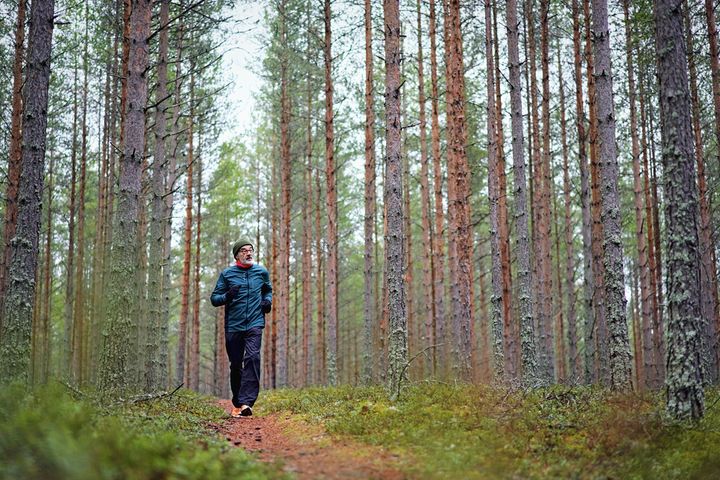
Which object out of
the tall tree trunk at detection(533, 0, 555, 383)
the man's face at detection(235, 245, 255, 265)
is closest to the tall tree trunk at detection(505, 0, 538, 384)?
the tall tree trunk at detection(533, 0, 555, 383)

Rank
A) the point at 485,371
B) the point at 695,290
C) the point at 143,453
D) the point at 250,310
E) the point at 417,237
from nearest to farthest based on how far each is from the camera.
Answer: the point at 143,453
the point at 695,290
the point at 250,310
the point at 485,371
the point at 417,237

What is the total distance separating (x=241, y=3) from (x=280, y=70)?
7932mm

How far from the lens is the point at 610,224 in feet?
27.4

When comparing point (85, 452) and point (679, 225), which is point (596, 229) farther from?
point (85, 452)

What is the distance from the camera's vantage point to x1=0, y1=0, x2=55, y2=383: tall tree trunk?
6.71 m

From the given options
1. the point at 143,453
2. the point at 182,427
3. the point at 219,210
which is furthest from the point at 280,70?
the point at 143,453

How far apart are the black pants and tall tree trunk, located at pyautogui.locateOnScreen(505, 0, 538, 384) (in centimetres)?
495

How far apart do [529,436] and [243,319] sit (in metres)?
4.61

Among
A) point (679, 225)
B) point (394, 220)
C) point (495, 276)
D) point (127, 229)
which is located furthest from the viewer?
point (495, 276)

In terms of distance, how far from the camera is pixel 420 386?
8.96 metres

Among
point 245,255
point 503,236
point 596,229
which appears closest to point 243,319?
point 245,255

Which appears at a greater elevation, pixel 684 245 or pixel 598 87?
pixel 598 87

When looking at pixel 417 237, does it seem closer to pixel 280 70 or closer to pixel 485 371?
pixel 280 70

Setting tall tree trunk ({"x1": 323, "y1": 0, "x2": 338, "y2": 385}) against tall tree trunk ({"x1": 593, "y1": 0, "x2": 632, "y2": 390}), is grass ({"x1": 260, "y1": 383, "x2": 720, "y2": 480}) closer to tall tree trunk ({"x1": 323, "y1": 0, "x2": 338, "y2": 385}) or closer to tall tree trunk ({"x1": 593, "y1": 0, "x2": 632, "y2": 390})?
tall tree trunk ({"x1": 593, "y1": 0, "x2": 632, "y2": 390})
